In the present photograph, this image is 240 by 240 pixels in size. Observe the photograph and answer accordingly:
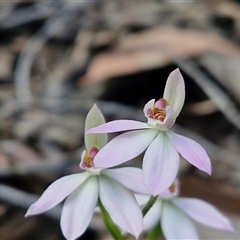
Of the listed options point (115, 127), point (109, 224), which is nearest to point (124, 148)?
point (115, 127)

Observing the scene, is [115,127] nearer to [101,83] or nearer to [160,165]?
[160,165]

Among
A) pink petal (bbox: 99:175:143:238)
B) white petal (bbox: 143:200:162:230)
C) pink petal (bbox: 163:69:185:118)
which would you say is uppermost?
pink petal (bbox: 163:69:185:118)

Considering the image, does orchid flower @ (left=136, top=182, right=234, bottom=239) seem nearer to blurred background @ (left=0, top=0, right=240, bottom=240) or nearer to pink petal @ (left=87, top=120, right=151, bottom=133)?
pink petal @ (left=87, top=120, right=151, bottom=133)

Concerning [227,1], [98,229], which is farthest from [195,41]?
[98,229]

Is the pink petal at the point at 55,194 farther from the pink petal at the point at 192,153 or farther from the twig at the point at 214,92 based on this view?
the twig at the point at 214,92

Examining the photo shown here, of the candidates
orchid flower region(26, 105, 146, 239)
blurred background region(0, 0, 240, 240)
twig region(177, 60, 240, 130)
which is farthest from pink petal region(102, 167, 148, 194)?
twig region(177, 60, 240, 130)

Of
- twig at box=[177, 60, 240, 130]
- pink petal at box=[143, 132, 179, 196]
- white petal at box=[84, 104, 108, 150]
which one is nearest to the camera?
pink petal at box=[143, 132, 179, 196]

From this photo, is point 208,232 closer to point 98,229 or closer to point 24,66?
point 98,229
